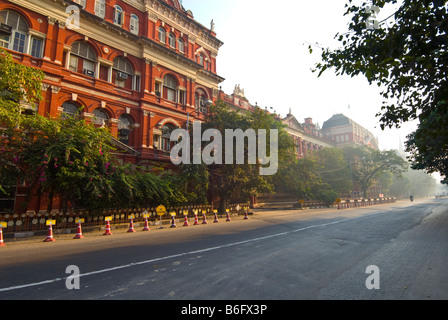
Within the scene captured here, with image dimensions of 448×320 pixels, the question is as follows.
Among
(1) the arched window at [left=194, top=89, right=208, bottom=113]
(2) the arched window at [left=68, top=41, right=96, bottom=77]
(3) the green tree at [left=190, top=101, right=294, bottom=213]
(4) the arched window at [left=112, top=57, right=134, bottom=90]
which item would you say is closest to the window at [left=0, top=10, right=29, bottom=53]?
(2) the arched window at [left=68, top=41, right=96, bottom=77]

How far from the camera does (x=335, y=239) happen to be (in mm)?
8922

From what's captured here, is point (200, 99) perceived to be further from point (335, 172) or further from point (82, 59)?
point (335, 172)

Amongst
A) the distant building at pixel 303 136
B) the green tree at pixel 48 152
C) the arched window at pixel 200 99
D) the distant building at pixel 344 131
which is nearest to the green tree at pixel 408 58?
the green tree at pixel 48 152

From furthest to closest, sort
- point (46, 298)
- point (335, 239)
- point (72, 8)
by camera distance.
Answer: point (72, 8) → point (335, 239) → point (46, 298)

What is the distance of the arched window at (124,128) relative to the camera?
790 inches

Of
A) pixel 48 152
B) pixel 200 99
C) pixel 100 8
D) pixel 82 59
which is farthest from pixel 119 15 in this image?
pixel 48 152

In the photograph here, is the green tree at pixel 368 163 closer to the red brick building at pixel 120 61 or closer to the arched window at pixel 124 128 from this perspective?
the red brick building at pixel 120 61

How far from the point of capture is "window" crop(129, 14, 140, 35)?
21.5m

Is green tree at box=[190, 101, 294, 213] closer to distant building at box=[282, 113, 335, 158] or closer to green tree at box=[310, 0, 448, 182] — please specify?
green tree at box=[310, 0, 448, 182]

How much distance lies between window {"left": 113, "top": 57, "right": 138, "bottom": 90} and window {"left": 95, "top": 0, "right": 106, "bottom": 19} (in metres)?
3.50

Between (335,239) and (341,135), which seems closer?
(335,239)
